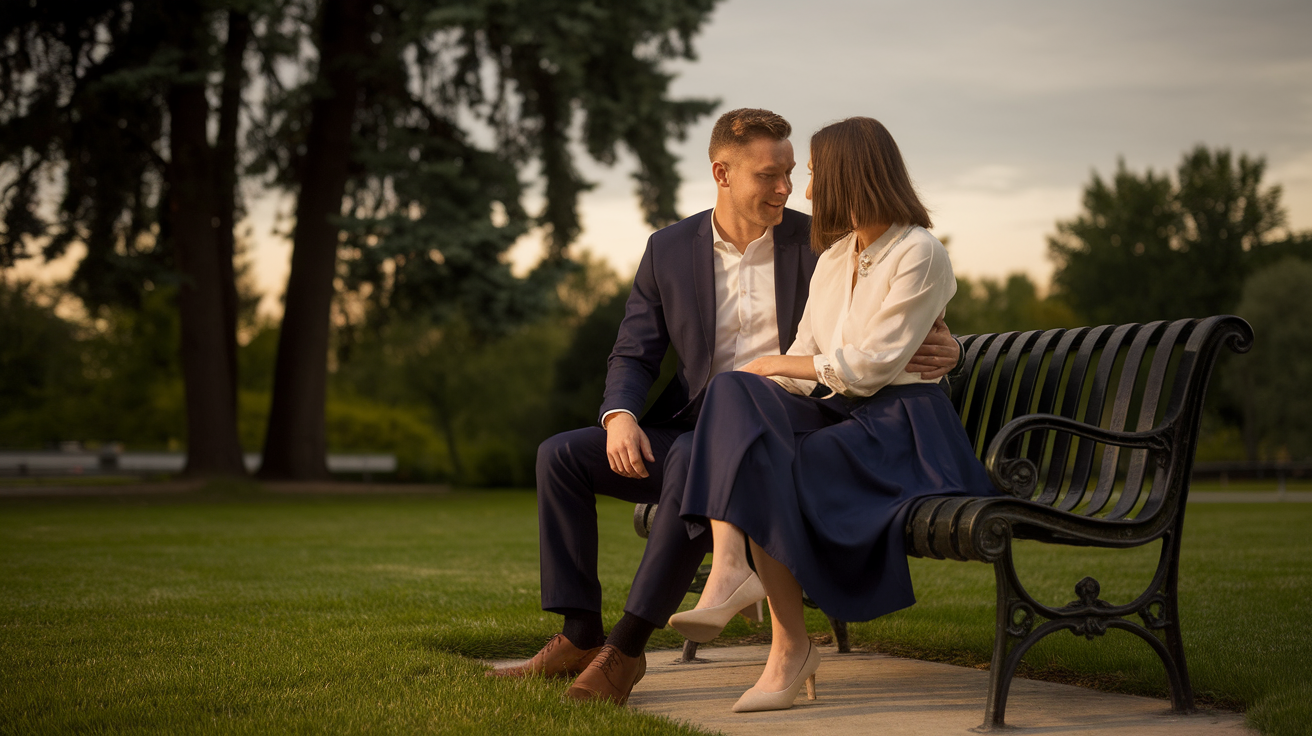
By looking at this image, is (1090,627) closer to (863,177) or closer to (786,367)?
(786,367)

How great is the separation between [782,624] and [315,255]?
17.6 m

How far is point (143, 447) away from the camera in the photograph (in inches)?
1981

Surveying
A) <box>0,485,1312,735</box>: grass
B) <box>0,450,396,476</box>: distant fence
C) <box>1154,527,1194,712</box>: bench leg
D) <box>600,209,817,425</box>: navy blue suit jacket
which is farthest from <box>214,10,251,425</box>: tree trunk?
<box>0,450,396,476</box>: distant fence

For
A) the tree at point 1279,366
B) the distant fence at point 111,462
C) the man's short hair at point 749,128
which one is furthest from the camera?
the distant fence at point 111,462

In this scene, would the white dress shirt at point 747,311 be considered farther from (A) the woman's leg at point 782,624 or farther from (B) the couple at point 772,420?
(A) the woman's leg at point 782,624

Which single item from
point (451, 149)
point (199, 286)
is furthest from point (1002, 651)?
point (199, 286)

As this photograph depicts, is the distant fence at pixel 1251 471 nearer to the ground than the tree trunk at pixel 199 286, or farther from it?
nearer to the ground

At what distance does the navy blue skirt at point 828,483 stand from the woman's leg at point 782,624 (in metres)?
0.11

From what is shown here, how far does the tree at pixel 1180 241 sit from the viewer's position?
46938 mm

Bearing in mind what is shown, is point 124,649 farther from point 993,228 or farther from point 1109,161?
point 1109,161

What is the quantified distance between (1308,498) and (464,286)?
16908 millimetres

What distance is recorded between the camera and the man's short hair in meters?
3.65

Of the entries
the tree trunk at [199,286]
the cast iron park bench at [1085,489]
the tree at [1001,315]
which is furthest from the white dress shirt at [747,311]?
the tree at [1001,315]

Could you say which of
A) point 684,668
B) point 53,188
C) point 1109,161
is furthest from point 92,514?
point 1109,161
